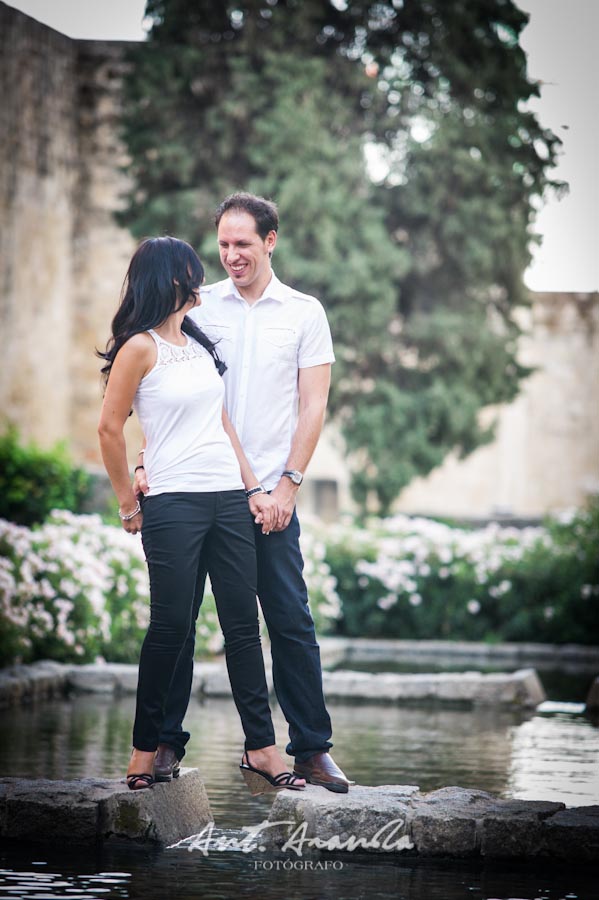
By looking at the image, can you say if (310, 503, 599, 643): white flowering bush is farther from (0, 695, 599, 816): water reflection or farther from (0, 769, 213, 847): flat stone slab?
(0, 769, 213, 847): flat stone slab

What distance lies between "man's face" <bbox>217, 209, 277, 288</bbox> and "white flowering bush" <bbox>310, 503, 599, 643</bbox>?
25.9 ft

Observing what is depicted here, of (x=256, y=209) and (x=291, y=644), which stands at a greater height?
(x=256, y=209)

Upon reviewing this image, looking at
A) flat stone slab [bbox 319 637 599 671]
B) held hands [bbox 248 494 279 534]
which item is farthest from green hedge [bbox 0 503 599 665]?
held hands [bbox 248 494 279 534]

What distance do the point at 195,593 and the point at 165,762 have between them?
0.54 meters

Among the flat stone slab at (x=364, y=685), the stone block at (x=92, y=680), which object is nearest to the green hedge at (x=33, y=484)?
the flat stone slab at (x=364, y=685)

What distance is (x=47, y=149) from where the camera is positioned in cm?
2236

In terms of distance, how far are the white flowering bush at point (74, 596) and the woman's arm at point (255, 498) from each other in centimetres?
426

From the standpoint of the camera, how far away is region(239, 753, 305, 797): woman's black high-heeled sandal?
4645mm

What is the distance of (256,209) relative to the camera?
4.74 meters

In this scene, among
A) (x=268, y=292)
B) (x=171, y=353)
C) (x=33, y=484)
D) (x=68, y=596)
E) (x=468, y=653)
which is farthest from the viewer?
(x=33, y=484)

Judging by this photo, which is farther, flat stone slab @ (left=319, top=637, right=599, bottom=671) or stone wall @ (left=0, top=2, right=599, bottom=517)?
stone wall @ (left=0, top=2, right=599, bottom=517)

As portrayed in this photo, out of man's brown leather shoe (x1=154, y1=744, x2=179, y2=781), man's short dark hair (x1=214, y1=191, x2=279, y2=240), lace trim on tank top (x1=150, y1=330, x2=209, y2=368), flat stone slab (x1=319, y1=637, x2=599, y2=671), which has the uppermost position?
man's short dark hair (x1=214, y1=191, x2=279, y2=240)

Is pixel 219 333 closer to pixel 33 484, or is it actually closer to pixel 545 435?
pixel 33 484

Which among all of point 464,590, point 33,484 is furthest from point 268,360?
point 33,484
